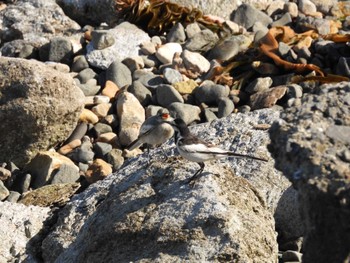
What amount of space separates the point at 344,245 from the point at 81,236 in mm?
3388

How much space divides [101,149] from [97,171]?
1075 mm

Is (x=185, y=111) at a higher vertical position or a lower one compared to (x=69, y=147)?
higher

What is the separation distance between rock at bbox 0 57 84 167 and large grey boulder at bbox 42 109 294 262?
3.66 m

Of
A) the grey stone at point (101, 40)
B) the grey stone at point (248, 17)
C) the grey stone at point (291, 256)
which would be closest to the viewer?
the grey stone at point (291, 256)

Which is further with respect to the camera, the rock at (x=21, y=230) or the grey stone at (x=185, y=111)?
the grey stone at (x=185, y=111)

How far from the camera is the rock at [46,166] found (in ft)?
38.3

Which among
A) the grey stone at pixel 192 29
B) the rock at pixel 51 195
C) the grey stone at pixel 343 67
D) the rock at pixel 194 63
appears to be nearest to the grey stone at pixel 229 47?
the rock at pixel 194 63

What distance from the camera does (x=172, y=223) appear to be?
6.96 meters

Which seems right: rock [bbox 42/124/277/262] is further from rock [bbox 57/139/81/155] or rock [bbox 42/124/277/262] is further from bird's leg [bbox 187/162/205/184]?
rock [bbox 57/139/81/155]

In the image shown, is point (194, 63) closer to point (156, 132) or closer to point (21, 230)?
point (156, 132)

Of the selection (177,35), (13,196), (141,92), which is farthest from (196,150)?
(177,35)

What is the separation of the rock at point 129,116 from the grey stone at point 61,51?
65.1 inches

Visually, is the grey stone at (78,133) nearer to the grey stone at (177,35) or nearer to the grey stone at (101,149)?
the grey stone at (101,149)

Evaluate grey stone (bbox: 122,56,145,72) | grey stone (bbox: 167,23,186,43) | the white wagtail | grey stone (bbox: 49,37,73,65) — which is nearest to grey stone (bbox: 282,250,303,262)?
the white wagtail
